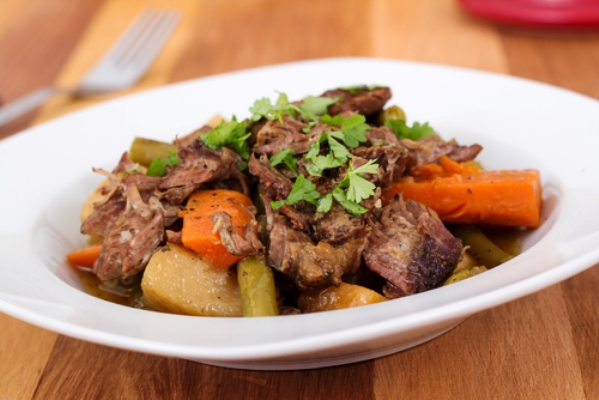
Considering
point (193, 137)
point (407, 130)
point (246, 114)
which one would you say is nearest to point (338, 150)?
point (407, 130)

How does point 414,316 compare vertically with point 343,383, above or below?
above

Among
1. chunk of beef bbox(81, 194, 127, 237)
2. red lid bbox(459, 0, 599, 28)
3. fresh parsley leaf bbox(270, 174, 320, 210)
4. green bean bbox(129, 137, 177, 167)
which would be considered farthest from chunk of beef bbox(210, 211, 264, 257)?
red lid bbox(459, 0, 599, 28)

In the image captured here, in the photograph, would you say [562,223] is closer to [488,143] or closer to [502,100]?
[488,143]

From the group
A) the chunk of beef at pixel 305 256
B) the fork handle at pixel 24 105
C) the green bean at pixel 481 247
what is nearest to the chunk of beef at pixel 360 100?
the green bean at pixel 481 247

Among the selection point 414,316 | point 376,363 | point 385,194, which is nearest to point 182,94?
point 385,194

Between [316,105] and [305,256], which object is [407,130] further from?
[305,256]

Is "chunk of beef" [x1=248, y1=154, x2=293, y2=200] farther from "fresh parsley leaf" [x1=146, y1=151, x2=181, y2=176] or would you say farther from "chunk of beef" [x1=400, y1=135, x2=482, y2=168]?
"chunk of beef" [x1=400, y1=135, x2=482, y2=168]

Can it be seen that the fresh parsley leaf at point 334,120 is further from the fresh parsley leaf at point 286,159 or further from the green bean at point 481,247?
the green bean at point 481,247
